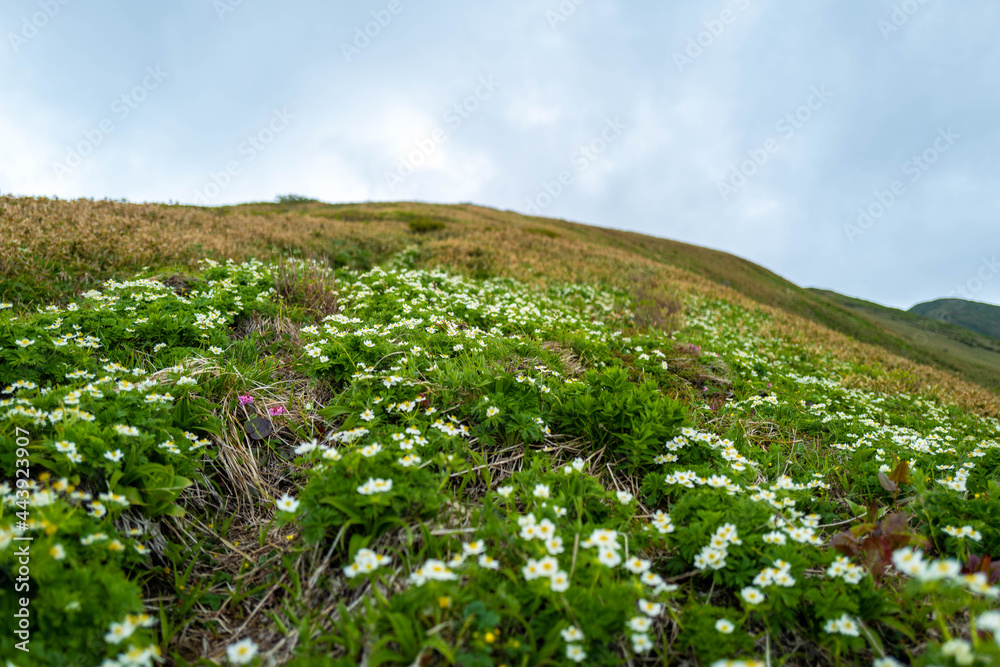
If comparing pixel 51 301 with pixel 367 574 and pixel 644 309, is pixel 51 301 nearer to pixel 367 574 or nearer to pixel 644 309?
pixel 367 574

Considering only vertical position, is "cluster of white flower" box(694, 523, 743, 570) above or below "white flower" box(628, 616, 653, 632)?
above

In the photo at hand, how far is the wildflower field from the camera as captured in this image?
193 centimetres

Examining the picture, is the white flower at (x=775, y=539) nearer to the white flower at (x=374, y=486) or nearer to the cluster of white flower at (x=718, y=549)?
the cluster of white flower at (x=718, y=549)

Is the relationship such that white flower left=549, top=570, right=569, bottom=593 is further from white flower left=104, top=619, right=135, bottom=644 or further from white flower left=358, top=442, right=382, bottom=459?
white flower left=104, top=619, right=135, bottom=644

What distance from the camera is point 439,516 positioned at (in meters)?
2.60

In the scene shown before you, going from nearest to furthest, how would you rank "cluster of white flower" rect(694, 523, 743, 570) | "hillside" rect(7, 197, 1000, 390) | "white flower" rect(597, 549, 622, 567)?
"white flower" rect(597, 549, 622, 567) → "cluster of white flower" rect(694, 523, 743, 570) → "hillside" rect(7, 197, 1000, 390)

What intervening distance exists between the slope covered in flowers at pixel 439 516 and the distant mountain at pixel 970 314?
422ft

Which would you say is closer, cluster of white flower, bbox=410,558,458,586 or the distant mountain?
cluster of white flower, bbox=410,558,458,586

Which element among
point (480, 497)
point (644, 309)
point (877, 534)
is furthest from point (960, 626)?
point (644, 309)

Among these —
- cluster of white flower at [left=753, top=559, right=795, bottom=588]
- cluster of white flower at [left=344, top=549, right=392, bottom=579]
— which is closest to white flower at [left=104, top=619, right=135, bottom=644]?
cluster of white flower at [left=344, top=549, right=392, bottom=579]

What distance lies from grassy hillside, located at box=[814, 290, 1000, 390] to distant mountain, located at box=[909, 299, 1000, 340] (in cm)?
5174

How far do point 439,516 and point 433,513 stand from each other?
0.13ft

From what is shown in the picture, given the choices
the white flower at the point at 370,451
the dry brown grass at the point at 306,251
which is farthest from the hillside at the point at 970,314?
the white flower at the point at 370,451

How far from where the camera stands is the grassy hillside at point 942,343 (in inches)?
968
